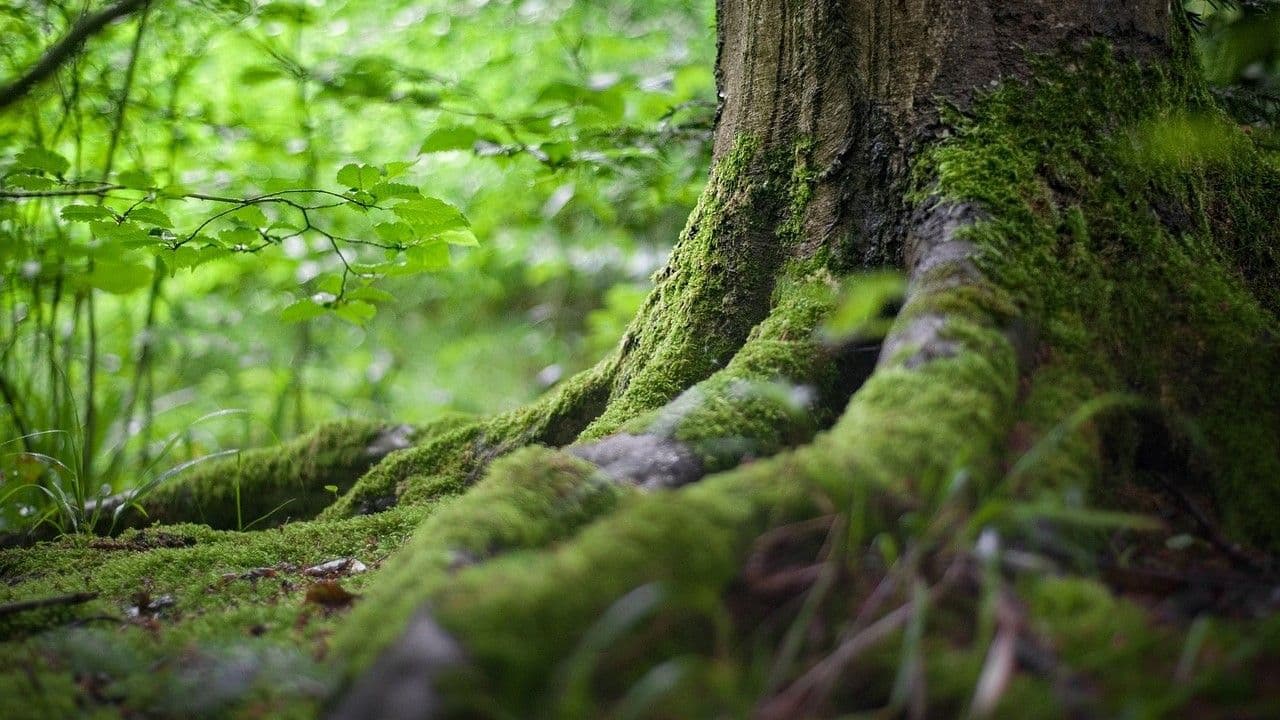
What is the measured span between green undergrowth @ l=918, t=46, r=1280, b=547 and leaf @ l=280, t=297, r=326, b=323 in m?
1.98

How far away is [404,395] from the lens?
8.10 m

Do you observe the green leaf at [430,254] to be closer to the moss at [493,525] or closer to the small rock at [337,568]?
the small rock at [337,568]

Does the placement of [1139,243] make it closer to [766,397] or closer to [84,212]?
[766,397]

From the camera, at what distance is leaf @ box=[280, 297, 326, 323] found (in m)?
2.47

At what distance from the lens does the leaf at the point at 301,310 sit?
97.2 inches

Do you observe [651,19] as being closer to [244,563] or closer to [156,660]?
[244,563]

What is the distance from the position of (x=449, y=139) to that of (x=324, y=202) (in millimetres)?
4264

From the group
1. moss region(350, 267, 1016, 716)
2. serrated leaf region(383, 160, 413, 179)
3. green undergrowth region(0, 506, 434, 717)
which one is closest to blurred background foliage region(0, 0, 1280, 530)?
serrated leaf region(383, 160, 413, 179)

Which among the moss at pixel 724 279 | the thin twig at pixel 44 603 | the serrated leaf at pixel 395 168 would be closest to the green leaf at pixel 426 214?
the serrated leaf at pixel 395 168

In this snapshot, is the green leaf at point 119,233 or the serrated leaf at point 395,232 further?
the serrated leaf at point 395,232

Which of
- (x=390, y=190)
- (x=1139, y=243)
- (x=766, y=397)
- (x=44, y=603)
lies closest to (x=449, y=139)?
(x=390, y=190)

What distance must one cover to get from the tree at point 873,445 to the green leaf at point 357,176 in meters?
0.97

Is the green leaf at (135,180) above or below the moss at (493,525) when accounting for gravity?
above

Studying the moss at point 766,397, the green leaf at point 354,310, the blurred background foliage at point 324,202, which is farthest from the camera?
the green leaf at point 354,310
